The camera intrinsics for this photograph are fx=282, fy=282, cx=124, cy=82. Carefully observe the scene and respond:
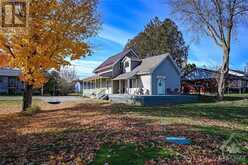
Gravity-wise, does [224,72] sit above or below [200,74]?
below

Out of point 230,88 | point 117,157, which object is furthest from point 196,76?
point 117,157

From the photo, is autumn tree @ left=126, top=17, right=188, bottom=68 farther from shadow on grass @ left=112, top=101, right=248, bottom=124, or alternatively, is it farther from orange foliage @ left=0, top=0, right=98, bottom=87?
orange foliage @ left=0, top=0, right=98, bottom=87

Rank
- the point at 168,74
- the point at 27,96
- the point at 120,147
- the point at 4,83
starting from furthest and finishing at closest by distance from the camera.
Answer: the point at 4,83 < the point at 168,74 < the point at 27,96 < the point at 120,147

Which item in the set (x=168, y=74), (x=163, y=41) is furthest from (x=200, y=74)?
(x=168, y=74)

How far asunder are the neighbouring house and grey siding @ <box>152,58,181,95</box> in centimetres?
699

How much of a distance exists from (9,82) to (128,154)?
48.8m

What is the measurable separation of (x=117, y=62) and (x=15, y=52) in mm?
25949

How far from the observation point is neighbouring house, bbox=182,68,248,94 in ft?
136

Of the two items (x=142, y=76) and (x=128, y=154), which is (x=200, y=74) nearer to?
(x=142, y=76)

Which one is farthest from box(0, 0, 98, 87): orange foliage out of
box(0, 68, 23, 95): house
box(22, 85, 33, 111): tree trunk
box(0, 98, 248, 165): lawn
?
box(0, 68, 23, 95): house

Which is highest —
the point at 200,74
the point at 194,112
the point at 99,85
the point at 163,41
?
the point at 163,41

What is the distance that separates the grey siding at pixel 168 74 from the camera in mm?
→ 33406

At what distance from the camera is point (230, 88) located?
45188mm

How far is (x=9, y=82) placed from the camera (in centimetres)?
5088
